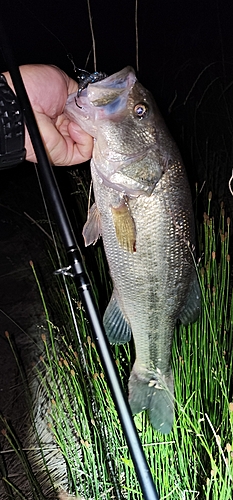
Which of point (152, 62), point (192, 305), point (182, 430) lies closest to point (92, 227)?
point (192, 305)

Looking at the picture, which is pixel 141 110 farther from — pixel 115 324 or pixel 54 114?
pixel 115 324

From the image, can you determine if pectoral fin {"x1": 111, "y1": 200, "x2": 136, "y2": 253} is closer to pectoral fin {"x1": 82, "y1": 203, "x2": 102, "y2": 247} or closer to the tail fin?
pectoral fin {"x1": 82, "y1": 203, "x2": 102, "y2": 247}

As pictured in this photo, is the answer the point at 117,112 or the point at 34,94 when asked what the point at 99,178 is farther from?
the point at 34,94

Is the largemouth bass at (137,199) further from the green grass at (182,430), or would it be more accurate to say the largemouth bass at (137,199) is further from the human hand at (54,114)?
the green grass at (182,430)

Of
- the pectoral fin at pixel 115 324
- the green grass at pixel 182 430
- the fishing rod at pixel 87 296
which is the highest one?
the fishing rod at pixel 87 296

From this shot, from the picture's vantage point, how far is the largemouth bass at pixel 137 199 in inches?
45.9

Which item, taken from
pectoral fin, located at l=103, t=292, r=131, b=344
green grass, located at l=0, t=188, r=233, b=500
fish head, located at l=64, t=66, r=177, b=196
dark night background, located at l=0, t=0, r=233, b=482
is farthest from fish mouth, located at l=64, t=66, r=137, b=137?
dark night background, located at l=0, t=0, r=233, b=482

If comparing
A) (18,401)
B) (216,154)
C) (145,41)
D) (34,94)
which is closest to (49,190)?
(34,94)

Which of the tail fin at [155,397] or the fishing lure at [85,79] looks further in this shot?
the tail fin at [155,397]

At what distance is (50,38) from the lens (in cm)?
485

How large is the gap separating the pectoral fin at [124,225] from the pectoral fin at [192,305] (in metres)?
0.19

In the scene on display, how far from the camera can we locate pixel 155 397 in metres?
1.33

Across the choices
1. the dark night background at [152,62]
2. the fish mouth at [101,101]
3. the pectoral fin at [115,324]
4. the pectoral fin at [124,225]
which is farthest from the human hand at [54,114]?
the dark night background at [152,62]

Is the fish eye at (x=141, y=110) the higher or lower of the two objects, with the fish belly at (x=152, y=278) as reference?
higher
